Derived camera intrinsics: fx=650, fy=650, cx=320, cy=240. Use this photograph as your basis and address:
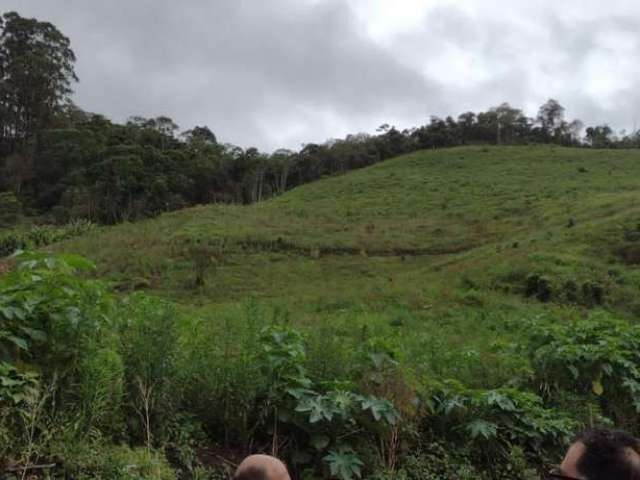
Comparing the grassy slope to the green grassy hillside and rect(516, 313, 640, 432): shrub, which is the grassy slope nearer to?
the green grassy hillside

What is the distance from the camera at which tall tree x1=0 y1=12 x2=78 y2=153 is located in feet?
176

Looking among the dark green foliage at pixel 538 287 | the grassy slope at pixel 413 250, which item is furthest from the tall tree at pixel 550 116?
the dark green foliage at pixel 538 287

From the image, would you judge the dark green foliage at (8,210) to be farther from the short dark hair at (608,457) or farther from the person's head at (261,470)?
the short dark hair at (608,457)

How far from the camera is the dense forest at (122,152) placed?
4444 centimetres

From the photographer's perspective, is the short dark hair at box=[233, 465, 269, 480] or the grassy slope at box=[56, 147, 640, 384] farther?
the grassy slope at box=[56, 147, 640, 384]

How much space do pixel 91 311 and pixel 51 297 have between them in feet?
0.88

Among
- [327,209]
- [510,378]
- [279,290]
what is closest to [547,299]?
[279,290]

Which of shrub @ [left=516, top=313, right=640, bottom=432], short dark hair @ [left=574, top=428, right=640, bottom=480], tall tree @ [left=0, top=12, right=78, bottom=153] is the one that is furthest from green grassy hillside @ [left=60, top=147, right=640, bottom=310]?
tall tree @ [left=0, top=12, right=78, bottom=153]

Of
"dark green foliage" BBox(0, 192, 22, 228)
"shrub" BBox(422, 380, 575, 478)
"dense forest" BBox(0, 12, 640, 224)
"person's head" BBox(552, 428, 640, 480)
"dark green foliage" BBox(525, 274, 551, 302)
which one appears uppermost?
"dense forest" BBox(0, 12, 640, 224)

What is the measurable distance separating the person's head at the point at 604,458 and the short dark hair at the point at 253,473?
3.20ft

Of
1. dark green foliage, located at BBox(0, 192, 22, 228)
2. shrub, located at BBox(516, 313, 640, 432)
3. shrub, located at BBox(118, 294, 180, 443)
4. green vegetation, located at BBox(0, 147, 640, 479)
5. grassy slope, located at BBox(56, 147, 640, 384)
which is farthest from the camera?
dark green foliage, located at BBox(0, 192, 22, 228)

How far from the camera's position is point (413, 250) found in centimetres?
2464

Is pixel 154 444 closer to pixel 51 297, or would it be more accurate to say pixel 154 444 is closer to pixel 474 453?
pixel 51 297

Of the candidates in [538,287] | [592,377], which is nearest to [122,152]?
[538,287]
